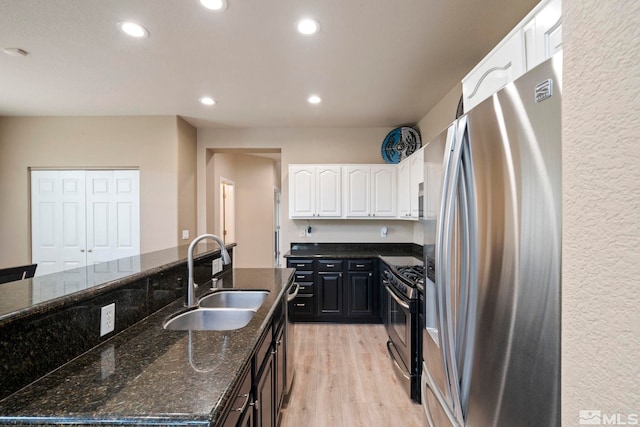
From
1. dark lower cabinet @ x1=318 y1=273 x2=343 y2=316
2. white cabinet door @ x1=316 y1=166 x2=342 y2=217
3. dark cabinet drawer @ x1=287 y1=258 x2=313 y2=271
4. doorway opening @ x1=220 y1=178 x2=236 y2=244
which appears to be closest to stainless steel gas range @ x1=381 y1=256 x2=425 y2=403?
dark lower cabinet @ x1=318 y1=273 x2=343 y2=316

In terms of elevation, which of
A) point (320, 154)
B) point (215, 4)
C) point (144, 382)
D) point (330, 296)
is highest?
point (215, 4)

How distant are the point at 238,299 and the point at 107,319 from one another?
2.79ft

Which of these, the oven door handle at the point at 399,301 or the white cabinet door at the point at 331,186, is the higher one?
the white cabinet door at the point at 331,186

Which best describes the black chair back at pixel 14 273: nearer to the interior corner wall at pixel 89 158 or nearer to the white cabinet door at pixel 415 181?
the interior corner wall at pixel 89 158

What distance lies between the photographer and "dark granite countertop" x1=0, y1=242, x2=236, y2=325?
88 centimetres

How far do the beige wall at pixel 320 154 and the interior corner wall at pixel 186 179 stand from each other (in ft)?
0.45

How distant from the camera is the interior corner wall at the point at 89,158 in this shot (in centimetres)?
393

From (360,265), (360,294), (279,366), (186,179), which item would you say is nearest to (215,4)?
(279,366)

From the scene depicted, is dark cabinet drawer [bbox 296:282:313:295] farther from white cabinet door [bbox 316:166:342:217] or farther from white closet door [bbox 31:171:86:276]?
white closet door [bbox 31:171:86:276]

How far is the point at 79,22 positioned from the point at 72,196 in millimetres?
2895

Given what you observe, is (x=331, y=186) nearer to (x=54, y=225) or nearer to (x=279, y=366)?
(x=279, y=366)

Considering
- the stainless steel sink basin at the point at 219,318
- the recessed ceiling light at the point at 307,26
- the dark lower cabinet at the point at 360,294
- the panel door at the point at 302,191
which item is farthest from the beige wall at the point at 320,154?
the stainless steel sink basin at the point at 219,318

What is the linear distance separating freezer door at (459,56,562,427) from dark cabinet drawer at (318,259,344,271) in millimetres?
2864

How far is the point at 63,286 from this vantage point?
3.66 ft
